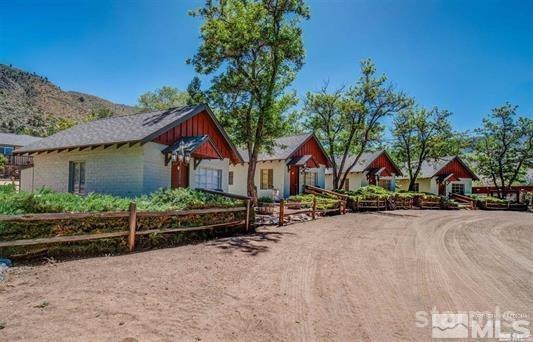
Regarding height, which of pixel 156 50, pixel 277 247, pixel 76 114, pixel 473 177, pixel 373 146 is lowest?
→ pixel 277 247

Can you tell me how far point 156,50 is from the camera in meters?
20.0

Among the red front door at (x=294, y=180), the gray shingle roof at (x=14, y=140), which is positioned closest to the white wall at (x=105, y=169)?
the red front door at (x=294, y=180)

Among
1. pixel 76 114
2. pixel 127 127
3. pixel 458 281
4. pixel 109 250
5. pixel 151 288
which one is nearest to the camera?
pixel 151 288

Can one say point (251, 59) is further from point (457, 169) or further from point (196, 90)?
point (457, 169)

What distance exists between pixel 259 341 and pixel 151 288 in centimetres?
257

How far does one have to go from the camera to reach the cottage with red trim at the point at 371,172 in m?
33.1

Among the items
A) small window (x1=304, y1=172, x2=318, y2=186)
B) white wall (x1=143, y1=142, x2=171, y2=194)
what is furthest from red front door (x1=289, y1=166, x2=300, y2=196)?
white wall (x1=143, y1=142, x2=171, y2=194)

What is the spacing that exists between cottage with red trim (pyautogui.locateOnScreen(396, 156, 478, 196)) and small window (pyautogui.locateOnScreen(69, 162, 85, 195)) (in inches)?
1354

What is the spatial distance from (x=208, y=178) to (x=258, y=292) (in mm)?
12457

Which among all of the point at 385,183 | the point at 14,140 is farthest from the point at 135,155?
the point at 14,140

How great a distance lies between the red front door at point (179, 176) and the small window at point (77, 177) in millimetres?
4334

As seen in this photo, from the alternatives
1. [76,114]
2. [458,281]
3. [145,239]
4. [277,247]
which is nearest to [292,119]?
[277,247]

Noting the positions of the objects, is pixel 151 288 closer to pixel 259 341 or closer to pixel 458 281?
pixel 259 341

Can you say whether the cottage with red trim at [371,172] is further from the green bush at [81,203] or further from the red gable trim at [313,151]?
the green bush at [81,203]
